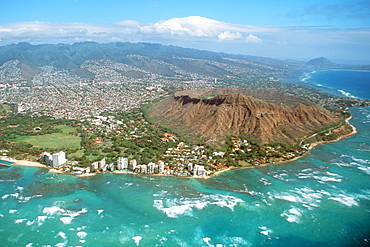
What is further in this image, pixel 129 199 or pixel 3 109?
pixel 3 109

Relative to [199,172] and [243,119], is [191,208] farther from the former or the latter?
[243,119]

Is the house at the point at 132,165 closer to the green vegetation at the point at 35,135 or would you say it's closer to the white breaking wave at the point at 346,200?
the green vegetation at the point at 35,135

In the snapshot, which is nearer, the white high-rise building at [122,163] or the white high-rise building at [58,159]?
the white high-rise building at [122,163]

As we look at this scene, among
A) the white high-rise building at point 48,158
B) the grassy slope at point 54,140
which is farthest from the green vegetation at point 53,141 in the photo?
the white high-rise building at point 48,158

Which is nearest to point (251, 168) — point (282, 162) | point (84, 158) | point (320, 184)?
point (282, 162)

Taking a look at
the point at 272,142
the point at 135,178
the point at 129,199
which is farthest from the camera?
the point at 272,142

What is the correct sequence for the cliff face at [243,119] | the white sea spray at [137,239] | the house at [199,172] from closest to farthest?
the white sea spray at [137,239]
the house at [199,172]
the cliff face at [243,119]

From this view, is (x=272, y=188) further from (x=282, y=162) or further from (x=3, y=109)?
(x=3, y=109)
